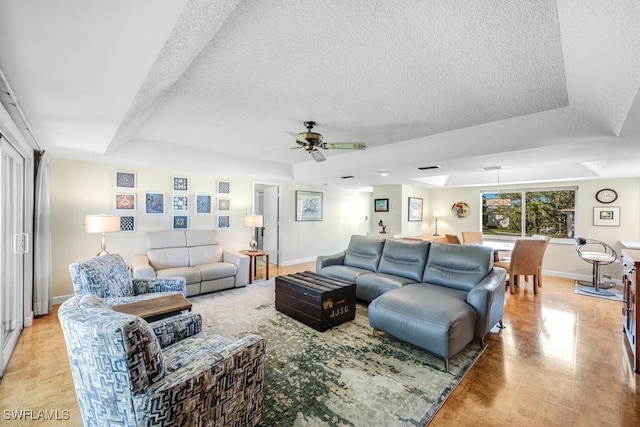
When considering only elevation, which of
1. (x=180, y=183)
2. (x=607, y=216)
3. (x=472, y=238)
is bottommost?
(x=472, y=238)

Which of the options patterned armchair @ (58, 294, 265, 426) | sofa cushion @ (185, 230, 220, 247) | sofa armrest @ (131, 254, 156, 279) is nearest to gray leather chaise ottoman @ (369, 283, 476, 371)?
patterned armchair @ (58, 294, 265, 426)

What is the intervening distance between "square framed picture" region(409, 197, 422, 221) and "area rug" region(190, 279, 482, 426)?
185 inches

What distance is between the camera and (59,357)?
2.51 m

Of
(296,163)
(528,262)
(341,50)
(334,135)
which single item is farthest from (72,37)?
(528,262)

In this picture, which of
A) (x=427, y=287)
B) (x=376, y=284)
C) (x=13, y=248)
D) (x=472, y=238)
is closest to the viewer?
(x=13, y=248)

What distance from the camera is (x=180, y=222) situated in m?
5.09

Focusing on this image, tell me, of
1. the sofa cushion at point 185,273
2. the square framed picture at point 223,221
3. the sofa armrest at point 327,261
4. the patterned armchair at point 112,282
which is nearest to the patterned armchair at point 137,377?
the patterned armchair at point 112,282

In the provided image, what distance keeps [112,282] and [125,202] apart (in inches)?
90.7

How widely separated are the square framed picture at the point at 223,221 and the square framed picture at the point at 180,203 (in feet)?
2.08

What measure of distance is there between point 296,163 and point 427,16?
452cm

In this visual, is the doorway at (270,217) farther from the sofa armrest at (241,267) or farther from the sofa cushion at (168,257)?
the sofa cushion at (168,257)

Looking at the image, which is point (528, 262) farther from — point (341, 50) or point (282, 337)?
point (341, 50)

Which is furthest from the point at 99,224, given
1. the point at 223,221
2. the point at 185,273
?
the point at 223,221

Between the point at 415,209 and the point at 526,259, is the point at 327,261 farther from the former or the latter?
the point at 415,209
